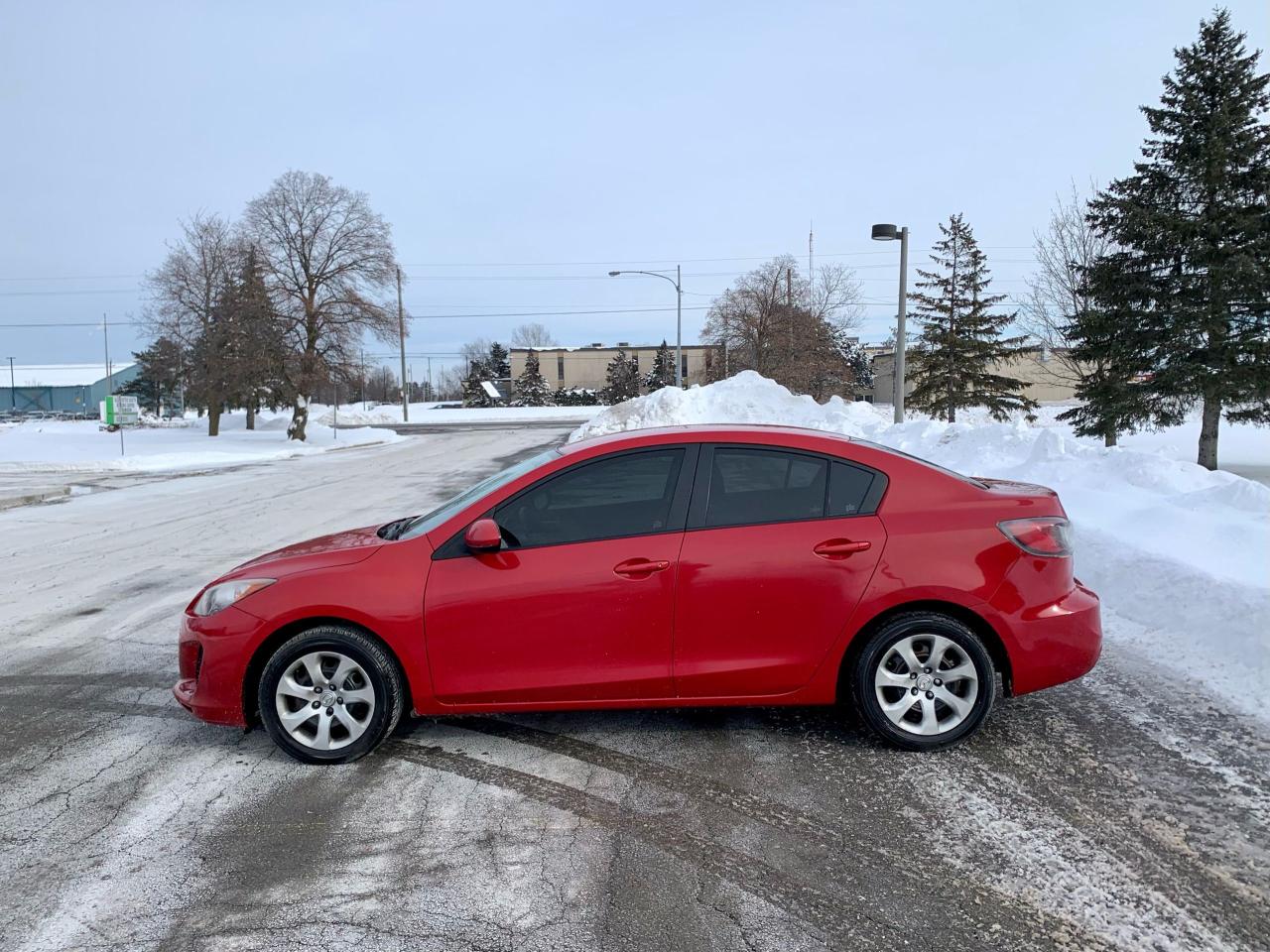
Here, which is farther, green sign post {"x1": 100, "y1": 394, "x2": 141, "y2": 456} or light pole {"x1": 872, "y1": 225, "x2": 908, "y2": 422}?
green sign post {"x1": 100, "y1": 394, "x2": 141, "y2": 456}

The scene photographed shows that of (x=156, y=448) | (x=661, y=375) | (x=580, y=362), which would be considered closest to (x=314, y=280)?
(x=156, y=448)

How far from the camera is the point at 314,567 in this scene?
3.98 meters

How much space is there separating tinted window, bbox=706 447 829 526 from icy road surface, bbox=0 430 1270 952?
1.16m

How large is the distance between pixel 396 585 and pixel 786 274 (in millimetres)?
42833

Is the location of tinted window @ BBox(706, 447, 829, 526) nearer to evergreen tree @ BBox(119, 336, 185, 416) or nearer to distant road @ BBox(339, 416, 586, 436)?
distant road @ BBox(339, 416, 586, 436)

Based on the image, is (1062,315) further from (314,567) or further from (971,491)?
(314,567)

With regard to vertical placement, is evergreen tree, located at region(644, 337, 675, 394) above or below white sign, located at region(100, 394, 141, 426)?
above

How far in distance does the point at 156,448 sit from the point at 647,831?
36.2 meters

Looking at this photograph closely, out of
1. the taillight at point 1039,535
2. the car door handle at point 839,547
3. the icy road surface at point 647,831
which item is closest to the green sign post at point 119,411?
the icy road surface at point 647,831

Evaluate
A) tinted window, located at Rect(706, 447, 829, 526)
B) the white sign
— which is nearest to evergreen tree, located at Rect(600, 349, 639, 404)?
the white sign

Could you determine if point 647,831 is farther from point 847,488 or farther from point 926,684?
→ point 847,488

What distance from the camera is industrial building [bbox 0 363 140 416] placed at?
102 meters

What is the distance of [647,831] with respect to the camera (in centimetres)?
329

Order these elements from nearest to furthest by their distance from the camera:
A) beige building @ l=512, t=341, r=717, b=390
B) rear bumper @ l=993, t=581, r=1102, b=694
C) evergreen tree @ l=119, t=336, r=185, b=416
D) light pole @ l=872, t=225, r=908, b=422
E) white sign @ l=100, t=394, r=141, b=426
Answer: rear bumper @ l=993, t=581, r=1102, b=694
light pole @ l=872, t=225, r=908, b=422
white sign @ l=100, t=394, r=141, b=426
evergreen tree @ l=119, t=336, r=185, b=416
beige building @ l=512, t=341, r=717, b=390
